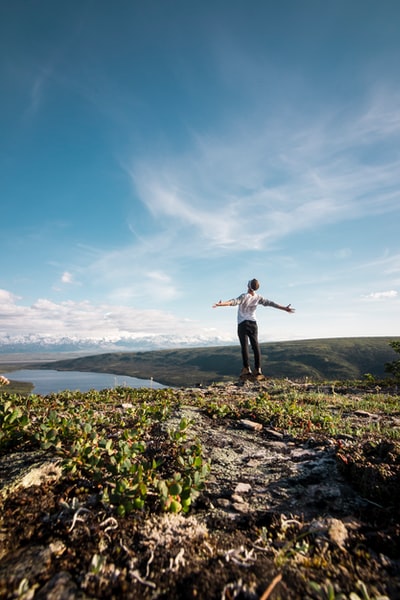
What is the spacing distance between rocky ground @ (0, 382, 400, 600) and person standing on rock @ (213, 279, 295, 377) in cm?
1148

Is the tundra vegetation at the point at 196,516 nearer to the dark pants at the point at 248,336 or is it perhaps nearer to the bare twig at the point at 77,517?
the bare twig at the point at 77,517

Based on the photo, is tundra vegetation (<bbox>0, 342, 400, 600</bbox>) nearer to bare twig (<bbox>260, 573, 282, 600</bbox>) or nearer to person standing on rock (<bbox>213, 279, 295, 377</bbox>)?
bare twig (<bbox>260, 573, 282, 600</bbox>)

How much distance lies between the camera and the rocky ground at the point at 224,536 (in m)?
2.28

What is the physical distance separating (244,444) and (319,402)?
206 inches

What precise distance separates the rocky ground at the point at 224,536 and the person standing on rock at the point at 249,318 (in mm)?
11483

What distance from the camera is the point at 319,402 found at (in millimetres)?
10000

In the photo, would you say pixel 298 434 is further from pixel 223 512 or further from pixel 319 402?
pixel 319 402

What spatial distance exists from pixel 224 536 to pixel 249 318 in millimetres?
13836

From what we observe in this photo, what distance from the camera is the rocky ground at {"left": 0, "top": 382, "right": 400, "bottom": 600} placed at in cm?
228

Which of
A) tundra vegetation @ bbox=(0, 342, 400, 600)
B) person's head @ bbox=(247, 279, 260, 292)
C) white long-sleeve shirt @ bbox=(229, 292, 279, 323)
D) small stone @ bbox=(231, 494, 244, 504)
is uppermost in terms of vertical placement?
person's head @ bbox=(247, 279, 260, 292)

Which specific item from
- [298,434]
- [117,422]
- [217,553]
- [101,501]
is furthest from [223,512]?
[117,422]

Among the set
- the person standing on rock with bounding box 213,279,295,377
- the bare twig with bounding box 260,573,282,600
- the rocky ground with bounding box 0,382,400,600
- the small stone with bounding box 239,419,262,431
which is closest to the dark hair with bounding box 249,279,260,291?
the person standing on rock with bounding box 213,279,295,377

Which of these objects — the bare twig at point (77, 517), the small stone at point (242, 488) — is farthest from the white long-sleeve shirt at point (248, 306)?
the bare twig at point (77, 517)

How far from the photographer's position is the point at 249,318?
1661 cm
